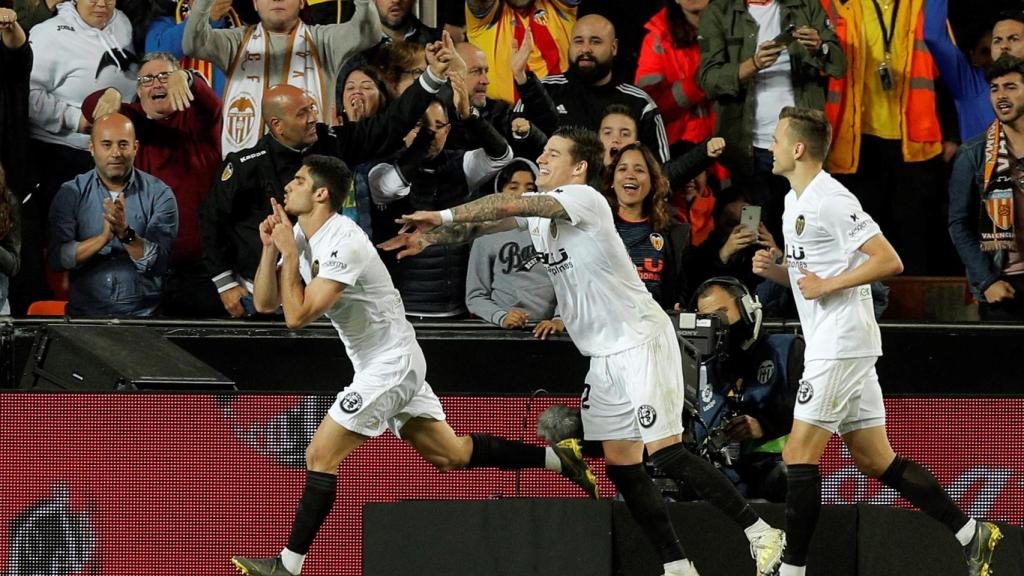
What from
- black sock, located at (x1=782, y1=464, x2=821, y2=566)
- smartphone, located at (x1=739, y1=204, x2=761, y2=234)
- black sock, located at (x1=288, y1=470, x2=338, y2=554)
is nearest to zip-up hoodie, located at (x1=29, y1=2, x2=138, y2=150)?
black sock, located at (x1=288, y1=470, x2=338, y2=554)

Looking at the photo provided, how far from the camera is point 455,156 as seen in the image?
888 centimetres

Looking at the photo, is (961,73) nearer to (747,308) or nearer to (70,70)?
(747,308)

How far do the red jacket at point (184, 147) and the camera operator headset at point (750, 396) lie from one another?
11.5ft

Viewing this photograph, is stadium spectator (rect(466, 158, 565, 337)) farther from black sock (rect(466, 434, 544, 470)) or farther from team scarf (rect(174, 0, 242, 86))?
team scarf (rect(174, 0, 242, 86))

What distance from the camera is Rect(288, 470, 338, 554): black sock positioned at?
6117mm

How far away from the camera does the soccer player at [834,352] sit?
6.00m

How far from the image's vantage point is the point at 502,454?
653 centimetres

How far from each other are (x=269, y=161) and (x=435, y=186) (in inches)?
40.9

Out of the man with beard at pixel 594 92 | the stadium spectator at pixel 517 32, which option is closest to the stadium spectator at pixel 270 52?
the stadium spectator at pixel 517 32

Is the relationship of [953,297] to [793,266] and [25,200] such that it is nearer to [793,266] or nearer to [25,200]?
[793,266]

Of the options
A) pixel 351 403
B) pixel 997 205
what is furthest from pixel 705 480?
pixel 997 205

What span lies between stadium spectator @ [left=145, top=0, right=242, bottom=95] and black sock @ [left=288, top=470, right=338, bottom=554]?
3.83 m

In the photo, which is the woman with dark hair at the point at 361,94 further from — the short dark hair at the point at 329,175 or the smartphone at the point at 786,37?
the smartphone at the point at 786,37

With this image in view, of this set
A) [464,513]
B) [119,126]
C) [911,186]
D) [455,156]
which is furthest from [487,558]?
[911,186]
